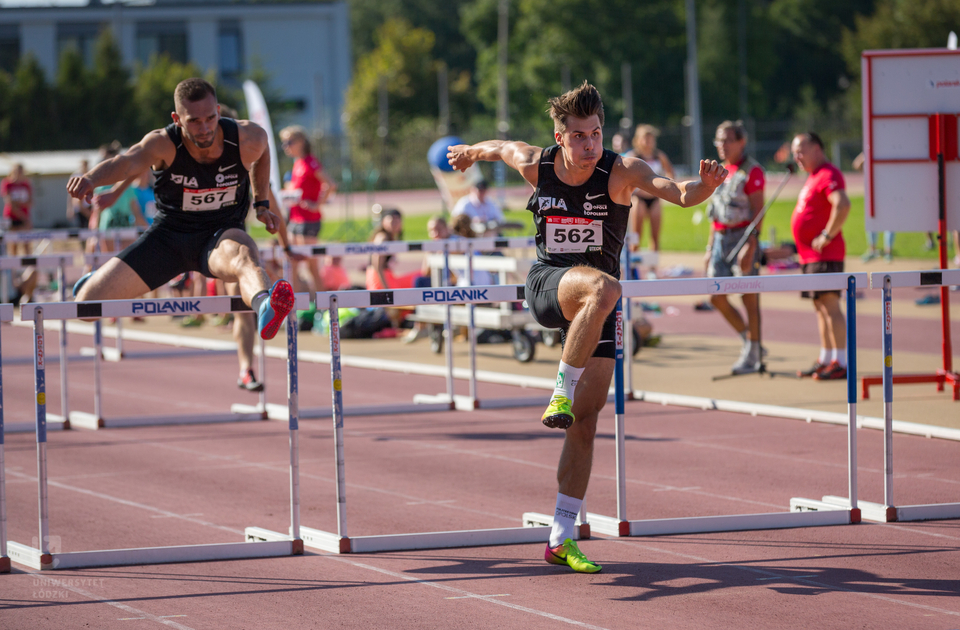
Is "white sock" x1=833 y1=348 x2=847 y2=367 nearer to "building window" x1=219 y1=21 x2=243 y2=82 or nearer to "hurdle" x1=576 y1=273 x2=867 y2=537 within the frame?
"hurdle" x1=576 y1=273 x2=867 y2=537

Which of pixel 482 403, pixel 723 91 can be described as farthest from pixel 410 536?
pixel 723 91

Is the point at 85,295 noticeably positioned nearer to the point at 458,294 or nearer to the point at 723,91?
the point at 458,294

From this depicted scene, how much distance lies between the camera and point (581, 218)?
5.69 meters

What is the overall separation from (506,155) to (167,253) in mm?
2539

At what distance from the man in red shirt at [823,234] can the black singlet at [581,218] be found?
588cm

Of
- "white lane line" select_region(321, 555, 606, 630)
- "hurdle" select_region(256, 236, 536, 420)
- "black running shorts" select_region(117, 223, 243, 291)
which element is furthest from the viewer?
"hurdle" select_region(256, 236, 536, 420)

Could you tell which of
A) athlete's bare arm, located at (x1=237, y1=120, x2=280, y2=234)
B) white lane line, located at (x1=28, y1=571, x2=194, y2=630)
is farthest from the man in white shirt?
white lane line, located at (x1=28, y1=571, x2=194, y2=630)

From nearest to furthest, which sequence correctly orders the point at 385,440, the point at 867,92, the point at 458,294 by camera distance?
1. the point at 458,294
2. the point at 385,440
3. the point at 867,92

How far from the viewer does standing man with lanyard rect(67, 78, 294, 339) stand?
22.9ft

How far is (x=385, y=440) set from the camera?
945 cm

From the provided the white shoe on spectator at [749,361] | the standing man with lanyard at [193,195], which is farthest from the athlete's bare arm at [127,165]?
the white shoe on spectator at [749,361]

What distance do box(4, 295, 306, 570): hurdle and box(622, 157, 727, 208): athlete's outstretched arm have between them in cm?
187

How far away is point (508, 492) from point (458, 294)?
1.91 meters

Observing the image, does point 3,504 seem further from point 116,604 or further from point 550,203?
point 550,203
